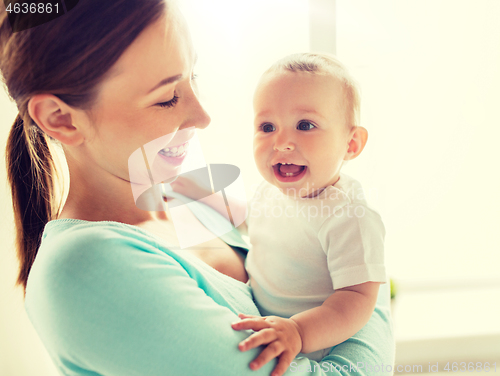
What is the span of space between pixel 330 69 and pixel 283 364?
47cm

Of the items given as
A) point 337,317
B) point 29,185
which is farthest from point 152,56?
point 337,317

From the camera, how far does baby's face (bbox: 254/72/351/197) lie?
23.7 inches

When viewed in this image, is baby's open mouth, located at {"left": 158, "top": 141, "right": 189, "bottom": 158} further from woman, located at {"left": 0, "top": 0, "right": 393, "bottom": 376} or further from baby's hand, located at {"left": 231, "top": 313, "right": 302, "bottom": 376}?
baby's hand, located at {"left": 231, "top": 313, "right": 302, "bottom": 376}

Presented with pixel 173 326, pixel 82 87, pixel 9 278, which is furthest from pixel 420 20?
pixel 9 278

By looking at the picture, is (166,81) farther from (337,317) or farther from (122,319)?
(337,317)

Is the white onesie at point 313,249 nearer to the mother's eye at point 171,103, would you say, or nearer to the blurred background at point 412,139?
the blurred background at point 412,139

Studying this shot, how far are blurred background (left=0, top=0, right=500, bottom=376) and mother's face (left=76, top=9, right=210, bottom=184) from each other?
27 centimetres

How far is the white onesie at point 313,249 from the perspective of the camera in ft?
1.96

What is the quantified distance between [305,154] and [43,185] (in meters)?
0.49

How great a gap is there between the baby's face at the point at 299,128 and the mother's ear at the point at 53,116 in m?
0.30

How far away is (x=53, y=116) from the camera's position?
51cm

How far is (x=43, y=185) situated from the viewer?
2.17ft

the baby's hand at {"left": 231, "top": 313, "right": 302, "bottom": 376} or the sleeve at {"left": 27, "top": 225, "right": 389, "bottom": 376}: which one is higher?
the sleeve at {"left": 27, "top": 225, "right": 389, "bottom": 376}

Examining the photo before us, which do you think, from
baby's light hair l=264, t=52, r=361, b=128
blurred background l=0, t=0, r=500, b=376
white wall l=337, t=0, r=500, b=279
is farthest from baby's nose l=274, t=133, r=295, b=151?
white wall l=337, t=0, r=500, b=279
